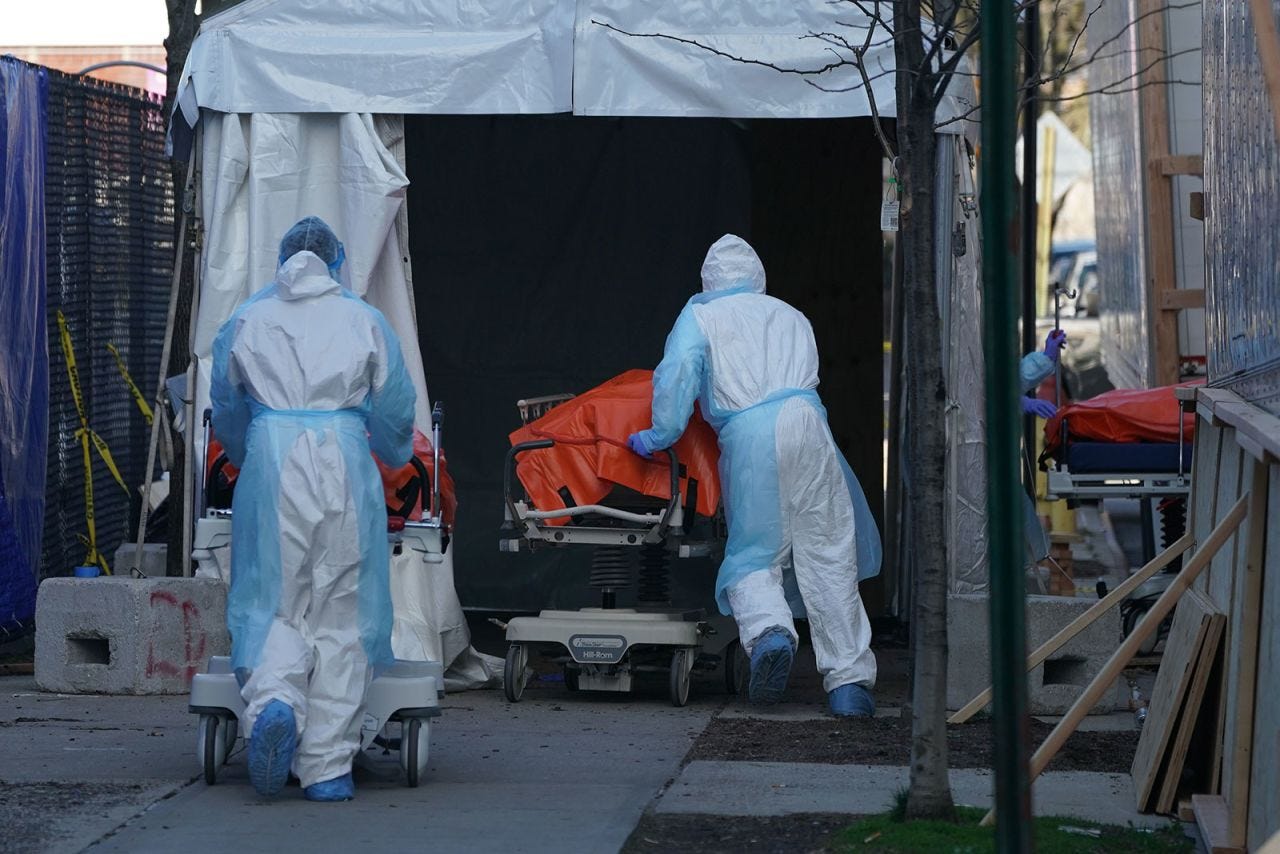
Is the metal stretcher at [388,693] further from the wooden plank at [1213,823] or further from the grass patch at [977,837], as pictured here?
the wooden plank at [1213,823]

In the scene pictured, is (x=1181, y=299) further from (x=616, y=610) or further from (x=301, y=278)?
(x=301, y=278)

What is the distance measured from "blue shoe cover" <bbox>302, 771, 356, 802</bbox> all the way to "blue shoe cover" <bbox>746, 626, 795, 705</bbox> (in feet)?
7.00

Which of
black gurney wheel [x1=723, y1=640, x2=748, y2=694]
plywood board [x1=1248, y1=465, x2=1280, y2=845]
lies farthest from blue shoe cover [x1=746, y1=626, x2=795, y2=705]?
plywood board [x1=1248, y1=465, x2=1280, y2=845]

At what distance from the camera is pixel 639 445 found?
767 centimetres

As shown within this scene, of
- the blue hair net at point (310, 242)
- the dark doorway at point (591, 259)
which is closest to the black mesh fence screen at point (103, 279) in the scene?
the dark doorway at point (591, 259)

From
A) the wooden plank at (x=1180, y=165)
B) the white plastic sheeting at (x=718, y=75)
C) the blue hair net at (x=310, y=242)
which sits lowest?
the blue hair net at (x=310, y=242)

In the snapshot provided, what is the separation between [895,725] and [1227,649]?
2.06 m

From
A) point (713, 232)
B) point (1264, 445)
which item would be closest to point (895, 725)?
point (1264, 445)

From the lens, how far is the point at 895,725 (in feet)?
24.0

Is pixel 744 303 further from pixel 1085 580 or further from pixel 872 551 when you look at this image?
pixel 1085 580

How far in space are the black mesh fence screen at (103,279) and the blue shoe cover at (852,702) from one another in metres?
4.22

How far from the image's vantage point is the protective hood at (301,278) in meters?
5.93

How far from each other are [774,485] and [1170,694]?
7.49 ft

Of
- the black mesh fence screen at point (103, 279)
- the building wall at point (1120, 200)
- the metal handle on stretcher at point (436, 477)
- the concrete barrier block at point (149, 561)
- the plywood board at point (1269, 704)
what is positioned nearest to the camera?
the plywood board at point (1269, 704)
